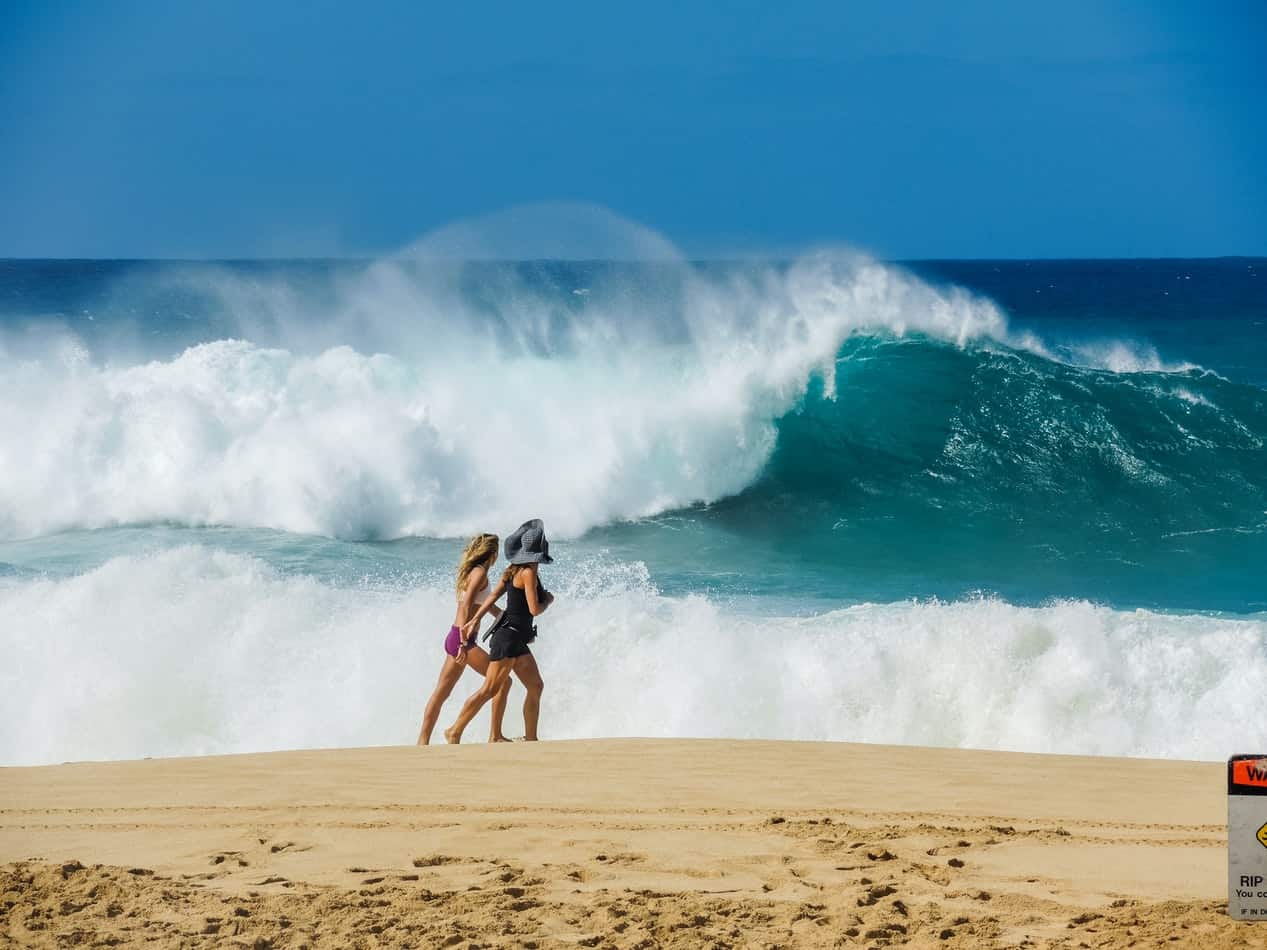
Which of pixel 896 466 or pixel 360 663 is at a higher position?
pixel 896 466

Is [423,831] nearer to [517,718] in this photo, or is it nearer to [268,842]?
[268,842]

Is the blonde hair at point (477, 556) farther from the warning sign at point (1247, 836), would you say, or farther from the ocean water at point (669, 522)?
the warning sign at point (1247, 836)

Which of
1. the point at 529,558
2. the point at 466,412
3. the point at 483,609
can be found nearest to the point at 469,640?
the point at 483,609

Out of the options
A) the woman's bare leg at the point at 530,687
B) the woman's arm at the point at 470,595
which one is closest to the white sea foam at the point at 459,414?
the woman's arm at the point at 470,595

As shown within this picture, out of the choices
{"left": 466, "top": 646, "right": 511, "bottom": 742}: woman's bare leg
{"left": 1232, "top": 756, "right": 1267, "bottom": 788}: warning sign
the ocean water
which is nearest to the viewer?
{"left": 1232, "top": 756, "right": 1267, "bottom": 788}: warning sign

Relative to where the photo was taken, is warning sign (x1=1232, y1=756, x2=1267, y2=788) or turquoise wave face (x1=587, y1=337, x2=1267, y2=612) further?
turquoise wave face (x1=587, y1=337, x2=1267, y2=612)

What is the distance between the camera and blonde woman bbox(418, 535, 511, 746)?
23.3 ft

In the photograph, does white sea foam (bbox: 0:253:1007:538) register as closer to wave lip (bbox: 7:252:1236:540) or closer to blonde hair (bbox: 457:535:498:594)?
wave lip (bbox: 7:252:1236:540)

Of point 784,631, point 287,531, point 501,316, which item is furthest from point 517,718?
point 501,316

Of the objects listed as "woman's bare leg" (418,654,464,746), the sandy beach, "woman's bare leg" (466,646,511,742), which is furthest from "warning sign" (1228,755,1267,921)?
"woman's bare leg" (418,654,464,746)

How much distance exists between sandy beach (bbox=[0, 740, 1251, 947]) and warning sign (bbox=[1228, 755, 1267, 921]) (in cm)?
47

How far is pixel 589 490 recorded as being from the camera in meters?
15.6

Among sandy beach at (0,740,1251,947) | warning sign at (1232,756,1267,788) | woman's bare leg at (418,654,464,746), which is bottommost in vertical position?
sandy beach at (0,740,1251,947)

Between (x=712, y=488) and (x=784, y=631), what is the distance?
267 inches
